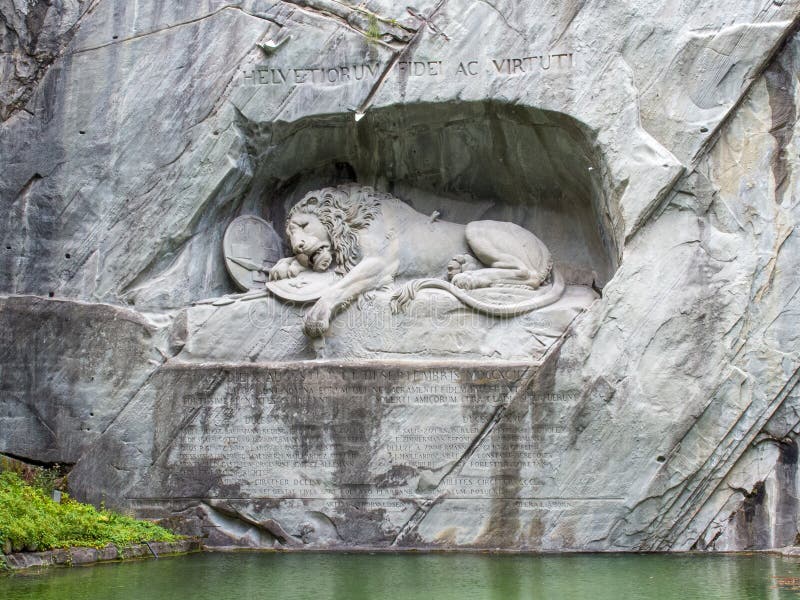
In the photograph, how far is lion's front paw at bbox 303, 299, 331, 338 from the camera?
31.1ft

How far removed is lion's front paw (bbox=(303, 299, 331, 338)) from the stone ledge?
214 centimetres

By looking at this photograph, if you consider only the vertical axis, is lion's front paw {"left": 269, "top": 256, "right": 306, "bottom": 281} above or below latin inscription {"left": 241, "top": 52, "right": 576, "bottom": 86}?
below

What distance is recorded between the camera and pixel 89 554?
7949mm

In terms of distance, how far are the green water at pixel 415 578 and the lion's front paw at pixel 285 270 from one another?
274 cm

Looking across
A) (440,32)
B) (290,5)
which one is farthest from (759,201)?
(290,5)

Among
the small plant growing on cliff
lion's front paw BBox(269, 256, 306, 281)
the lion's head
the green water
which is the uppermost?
the small plant growing on cliff

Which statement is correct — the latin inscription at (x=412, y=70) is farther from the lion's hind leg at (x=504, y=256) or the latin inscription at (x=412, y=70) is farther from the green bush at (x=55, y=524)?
the green bush at (x=55, y=524)

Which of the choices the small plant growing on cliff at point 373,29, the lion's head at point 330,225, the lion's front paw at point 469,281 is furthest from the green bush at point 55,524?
the small plant growing on cliff at point 373,29

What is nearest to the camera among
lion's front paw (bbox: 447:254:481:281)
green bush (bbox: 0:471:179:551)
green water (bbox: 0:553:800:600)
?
green water (bbox: 0:553:800:600)

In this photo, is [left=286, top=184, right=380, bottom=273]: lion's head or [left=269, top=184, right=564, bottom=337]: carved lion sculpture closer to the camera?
[left=269, top=184, right=564, bottom=337]: carved lion sculpture

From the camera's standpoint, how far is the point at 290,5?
33.0 ft

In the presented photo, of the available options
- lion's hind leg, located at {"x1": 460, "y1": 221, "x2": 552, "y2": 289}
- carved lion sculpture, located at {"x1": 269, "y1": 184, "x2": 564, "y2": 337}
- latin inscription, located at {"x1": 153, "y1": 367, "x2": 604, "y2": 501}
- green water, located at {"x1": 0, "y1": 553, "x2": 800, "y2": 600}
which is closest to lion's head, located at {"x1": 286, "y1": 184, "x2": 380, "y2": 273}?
carved lion sculpture, located at {"x1": 269, "y1": 184, "x2": 564, "y2": 337}

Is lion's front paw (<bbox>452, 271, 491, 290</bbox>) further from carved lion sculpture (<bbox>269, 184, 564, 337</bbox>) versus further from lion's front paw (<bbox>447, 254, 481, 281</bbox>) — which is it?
lion's front paw (<bbox>447, 254, 481, 281</bbox>)

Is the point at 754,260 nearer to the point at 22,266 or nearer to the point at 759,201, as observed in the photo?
the point at 759,201
